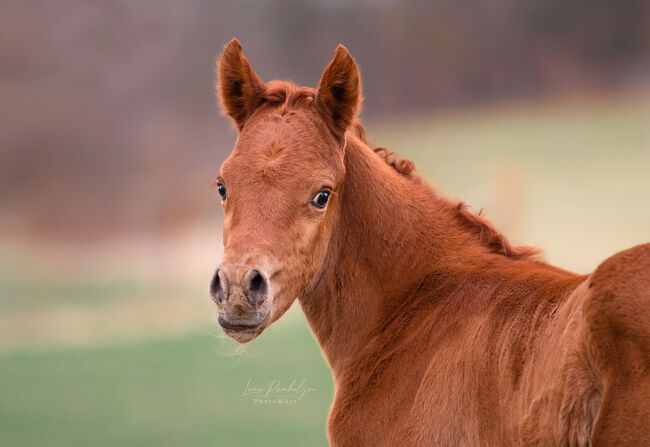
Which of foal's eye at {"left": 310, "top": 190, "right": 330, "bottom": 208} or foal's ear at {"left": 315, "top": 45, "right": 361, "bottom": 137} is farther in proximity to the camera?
foal's ear at {"left": 315, "top": 45, "right": 361, "bottom": 137}

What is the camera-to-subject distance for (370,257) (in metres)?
3.72

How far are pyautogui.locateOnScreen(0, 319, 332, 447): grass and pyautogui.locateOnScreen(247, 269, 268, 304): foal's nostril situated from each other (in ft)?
16.0

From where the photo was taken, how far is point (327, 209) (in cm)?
353

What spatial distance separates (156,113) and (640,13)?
35.7 feet

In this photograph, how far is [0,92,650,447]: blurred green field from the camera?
11414mm

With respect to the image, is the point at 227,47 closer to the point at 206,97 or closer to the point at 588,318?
the point at 588,318

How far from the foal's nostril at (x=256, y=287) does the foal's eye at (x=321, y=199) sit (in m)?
0.51

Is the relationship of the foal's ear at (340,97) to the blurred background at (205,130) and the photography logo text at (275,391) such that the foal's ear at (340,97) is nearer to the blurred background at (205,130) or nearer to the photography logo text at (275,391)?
the photography logo text at (275,391)

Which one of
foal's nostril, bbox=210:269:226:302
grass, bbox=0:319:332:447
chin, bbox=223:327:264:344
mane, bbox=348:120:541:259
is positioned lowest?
grass, bbox=0:319:332:447

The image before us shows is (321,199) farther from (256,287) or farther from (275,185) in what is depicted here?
(256,287)

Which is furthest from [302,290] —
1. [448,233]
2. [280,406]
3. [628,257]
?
[280,406]

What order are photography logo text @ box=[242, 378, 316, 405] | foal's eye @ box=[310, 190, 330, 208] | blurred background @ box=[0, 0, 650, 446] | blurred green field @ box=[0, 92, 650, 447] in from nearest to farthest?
foal's eye @ box=[310, 190, 330, 208]
photography logo text @ box=[242, 378, 316, 405]
blurred green field @ box=[0, 92, 650, 447]
blurred background @ box=[0, 0, 650, 446]

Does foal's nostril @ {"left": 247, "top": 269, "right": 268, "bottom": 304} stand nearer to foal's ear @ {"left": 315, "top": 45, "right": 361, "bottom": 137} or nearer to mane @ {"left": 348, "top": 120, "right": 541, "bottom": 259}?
foal's ear @ {"left": 315, "top": 45, "right": 361, "bottom": 137}

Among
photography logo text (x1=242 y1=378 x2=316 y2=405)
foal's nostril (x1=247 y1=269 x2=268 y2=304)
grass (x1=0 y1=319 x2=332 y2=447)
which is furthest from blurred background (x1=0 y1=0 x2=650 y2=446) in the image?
foal's nostril (x1=247 y1=269 x2=268 y2=304)
